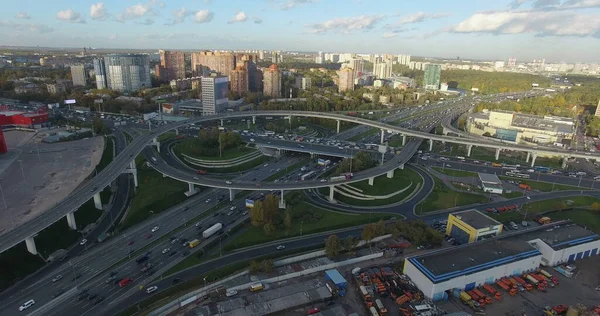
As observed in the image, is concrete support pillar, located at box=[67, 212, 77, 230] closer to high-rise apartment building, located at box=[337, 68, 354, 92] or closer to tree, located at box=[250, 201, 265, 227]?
tree, located at box=[250, 201, 265, 227]

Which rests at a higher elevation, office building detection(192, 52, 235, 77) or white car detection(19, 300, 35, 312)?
office building detection(192, 52, 235, 77)

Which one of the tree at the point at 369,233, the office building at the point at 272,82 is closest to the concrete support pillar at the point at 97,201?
the tree at the point at 369,233

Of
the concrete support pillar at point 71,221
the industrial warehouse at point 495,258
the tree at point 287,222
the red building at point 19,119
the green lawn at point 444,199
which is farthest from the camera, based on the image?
the red building at point 19,119

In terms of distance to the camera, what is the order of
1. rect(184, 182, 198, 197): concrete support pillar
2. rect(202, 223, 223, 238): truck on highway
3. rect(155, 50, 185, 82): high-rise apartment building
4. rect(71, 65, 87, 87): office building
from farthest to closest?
rect(155, 50, 185, 82): high-rise apartment building → rect(71, 65, 87, 87): office building → rect(184, 182, 198, 197): concrete support pillar → rect(202, 223, 223, 238): truck on highway

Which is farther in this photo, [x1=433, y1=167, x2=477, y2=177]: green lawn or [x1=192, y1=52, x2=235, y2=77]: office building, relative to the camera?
[x1=192, y1=52, x2=235, y2=77]: office building

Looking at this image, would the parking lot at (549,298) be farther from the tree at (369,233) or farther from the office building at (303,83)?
the office building at (303,83)

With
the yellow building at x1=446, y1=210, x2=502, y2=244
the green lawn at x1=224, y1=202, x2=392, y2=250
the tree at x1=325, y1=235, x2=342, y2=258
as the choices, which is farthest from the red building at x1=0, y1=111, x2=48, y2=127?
the yellow building at x1=446, y1=210, x2=502, y2=244
